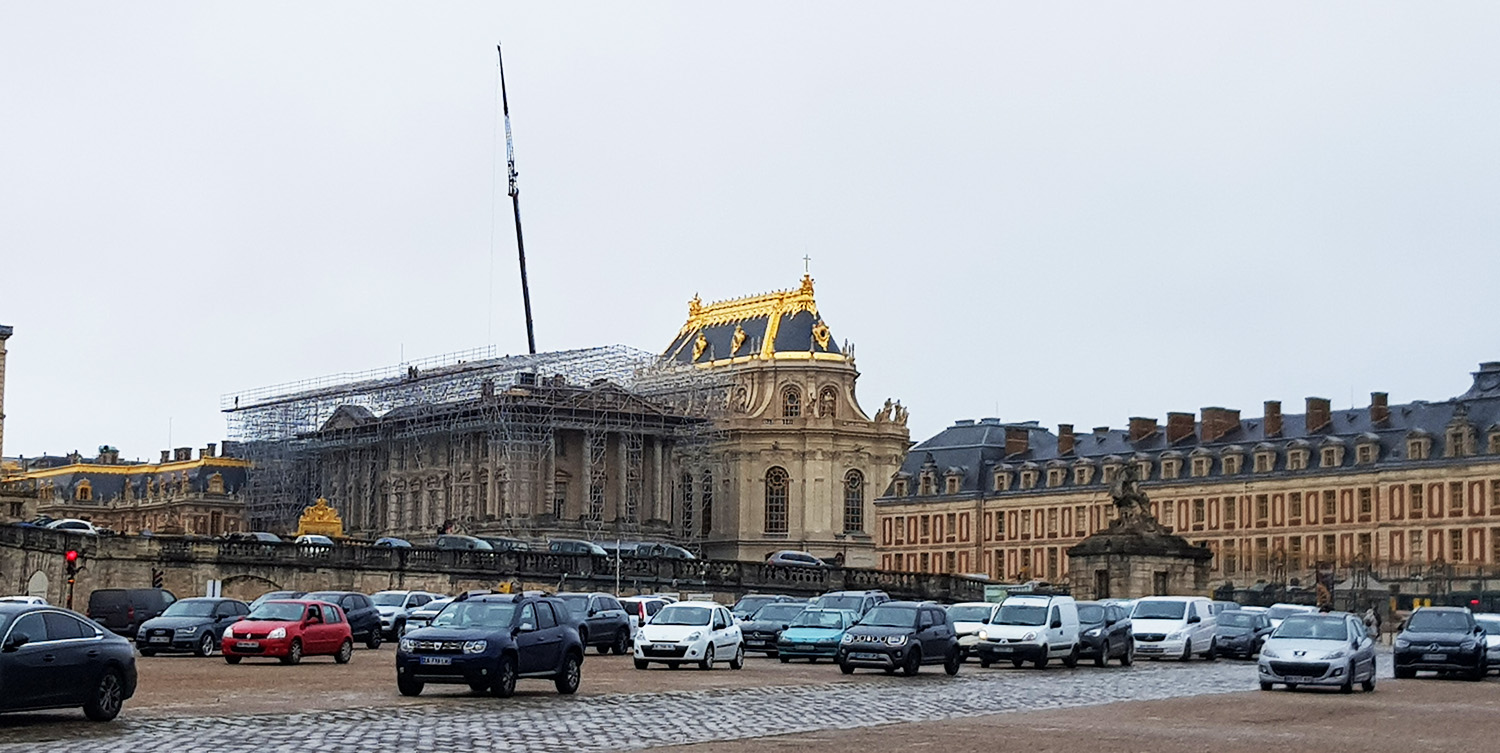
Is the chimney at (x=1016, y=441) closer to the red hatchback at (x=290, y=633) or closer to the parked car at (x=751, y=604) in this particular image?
the parked car at (x=751, y=604)

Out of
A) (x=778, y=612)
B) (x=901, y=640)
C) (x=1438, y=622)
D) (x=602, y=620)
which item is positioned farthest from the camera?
(x=778, y=612)

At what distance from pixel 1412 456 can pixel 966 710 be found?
239 feet

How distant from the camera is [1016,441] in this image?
404ft

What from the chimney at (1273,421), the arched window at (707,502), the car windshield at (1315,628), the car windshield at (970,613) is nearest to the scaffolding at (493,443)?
the arched window at (707,502)

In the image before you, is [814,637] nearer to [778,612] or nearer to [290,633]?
[778,612]

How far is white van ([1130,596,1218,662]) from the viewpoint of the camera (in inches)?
2037

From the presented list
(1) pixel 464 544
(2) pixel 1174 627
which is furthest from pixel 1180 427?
(2) pixel 1174 627

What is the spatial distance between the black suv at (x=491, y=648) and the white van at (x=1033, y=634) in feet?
46.1

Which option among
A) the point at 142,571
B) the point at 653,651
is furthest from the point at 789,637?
the point at 142,571

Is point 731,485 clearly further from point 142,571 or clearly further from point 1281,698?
point 1281,698

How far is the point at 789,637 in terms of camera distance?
47.7 m

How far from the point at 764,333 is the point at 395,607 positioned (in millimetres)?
83462

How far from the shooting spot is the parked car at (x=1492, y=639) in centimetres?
4581

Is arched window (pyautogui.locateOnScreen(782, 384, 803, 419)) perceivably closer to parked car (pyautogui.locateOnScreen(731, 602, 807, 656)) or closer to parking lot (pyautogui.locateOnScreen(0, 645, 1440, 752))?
parked car (pyautogui.locateOnScreen(731, 602, 807, 656))
